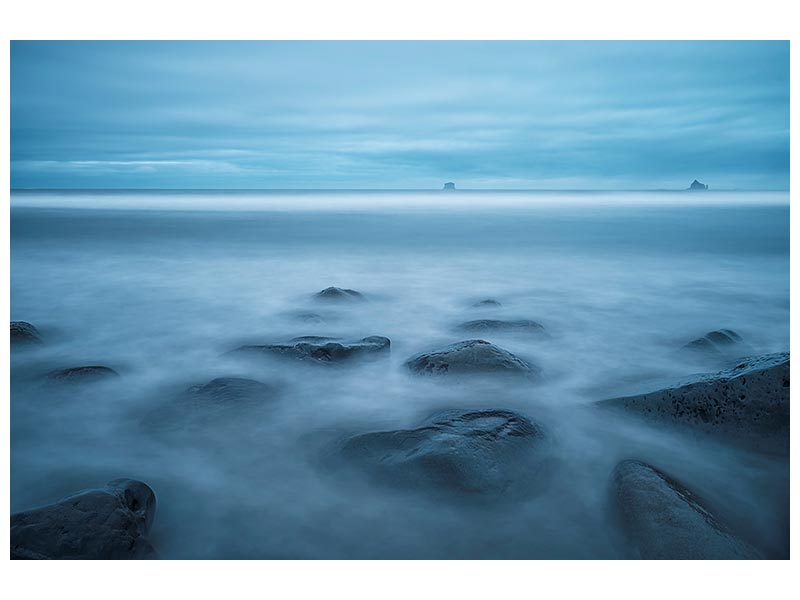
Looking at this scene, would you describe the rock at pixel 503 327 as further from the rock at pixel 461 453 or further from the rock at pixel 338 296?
the rock at pixel 461 453

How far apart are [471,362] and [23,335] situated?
4946 millimetres

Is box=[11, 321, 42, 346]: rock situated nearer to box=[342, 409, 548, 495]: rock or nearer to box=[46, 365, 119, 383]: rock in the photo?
box=[46, 365, 119, 383]: rock

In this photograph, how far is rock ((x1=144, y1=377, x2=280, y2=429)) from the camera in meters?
4.41

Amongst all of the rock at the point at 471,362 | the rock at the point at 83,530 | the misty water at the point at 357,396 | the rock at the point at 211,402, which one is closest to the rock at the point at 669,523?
the misty water at the point at 357,396

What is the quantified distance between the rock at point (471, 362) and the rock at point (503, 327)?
1330 millimetres

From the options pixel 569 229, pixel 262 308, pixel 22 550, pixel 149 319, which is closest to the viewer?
pixel 22 550

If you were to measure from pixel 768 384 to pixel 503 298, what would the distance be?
4.98 meters

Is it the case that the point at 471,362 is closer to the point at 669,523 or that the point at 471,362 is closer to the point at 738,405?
the point at 738,405

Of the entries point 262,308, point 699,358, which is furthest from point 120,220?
point 699,358

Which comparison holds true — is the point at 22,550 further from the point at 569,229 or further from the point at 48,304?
the point at 569,229

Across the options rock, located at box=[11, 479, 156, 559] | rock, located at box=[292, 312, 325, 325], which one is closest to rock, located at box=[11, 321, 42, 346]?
rock, located at box=[292, 312, 325, 325]

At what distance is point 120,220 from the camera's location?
84.7 feet

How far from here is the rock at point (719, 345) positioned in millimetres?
5995

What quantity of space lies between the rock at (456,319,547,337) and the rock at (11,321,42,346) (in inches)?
192
